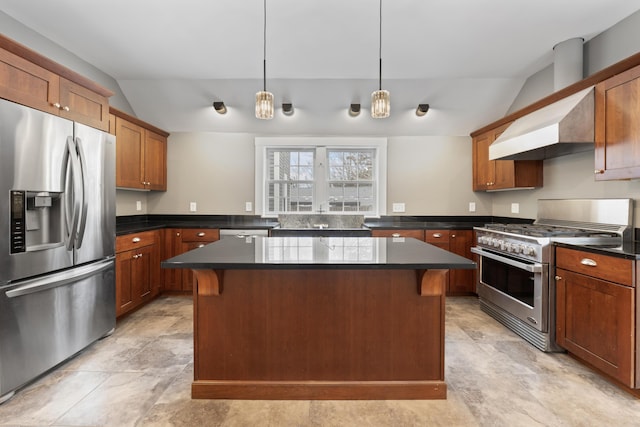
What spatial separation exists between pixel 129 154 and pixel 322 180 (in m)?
2.50

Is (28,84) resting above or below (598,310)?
above

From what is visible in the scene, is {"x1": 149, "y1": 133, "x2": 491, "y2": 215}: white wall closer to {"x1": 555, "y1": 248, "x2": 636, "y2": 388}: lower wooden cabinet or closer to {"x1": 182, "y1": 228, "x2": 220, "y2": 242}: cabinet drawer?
{"x1": 182, "y1": 228, "x2": 220, "y2": 242}: cabinet drawer

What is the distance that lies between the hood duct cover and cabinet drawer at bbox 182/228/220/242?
138 inches

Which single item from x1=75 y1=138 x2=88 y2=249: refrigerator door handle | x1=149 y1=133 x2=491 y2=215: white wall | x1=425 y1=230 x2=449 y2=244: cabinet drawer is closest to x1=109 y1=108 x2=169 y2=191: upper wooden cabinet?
x1=149 y1=133 x2=491 y2=215: white wall

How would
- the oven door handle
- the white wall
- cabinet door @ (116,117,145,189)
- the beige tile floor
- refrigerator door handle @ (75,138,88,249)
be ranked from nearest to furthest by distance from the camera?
the beige tile floor < refrigerator door handle @ (75,138,88,249) < the oven door handle < cabinet door @ (116,117,145,189) < the white wall

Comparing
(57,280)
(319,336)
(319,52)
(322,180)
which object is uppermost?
(319,52)

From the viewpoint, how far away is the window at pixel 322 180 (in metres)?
4.74

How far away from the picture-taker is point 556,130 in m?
2.54

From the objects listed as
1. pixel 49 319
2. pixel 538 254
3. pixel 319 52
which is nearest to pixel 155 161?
pixel 49 319

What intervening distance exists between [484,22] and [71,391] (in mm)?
4061

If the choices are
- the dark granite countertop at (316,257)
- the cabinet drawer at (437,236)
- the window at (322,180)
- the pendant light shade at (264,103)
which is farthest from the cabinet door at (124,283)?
the cabinet drawer at (437,236)

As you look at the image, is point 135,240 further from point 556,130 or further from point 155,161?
point 556,130

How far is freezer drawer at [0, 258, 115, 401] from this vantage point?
1961mm

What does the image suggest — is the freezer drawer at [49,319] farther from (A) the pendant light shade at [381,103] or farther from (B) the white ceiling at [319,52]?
A: (A) the pendant light shade at [381,103]
